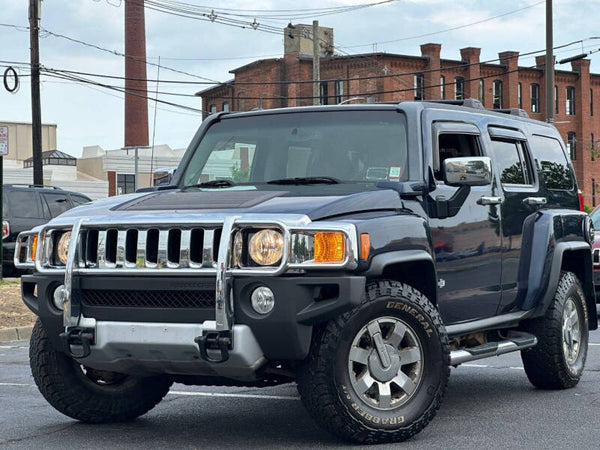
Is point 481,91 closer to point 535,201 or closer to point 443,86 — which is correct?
point 443,86

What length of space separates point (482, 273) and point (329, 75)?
Answer: 63.6 meters

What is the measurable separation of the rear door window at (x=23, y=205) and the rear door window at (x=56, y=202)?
0.25 meters

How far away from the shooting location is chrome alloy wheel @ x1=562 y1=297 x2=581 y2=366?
8.61 m

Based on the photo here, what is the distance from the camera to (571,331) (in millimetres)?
8742

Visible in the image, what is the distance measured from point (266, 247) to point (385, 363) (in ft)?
3.17

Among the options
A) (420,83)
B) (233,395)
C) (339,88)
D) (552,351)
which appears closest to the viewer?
(552,351)

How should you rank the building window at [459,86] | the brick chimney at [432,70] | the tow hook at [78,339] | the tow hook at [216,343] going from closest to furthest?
1. the tow hook at [216,343]
2. the tow hook at [78,339]
3. the brick chimney at [432,70]
4. the building window at [459,86]

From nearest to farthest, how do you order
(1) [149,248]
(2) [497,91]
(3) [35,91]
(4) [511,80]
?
(1) [149,248], (3) [35,91], (4) [511,80], (2) [497,91]

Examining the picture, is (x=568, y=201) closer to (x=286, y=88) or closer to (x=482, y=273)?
(x=482, y=273)

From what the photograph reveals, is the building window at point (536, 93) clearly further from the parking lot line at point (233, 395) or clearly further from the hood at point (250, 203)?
the hood at point (250, 203)

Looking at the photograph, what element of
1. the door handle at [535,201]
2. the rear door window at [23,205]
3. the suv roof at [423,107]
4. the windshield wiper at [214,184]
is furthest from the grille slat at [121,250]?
the rear door window at [23,205]

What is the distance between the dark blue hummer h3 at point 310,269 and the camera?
5.95m

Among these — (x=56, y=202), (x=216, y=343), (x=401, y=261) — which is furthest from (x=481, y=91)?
(x=216, y=343)

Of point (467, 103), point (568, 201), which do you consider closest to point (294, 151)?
point (467, 103)
